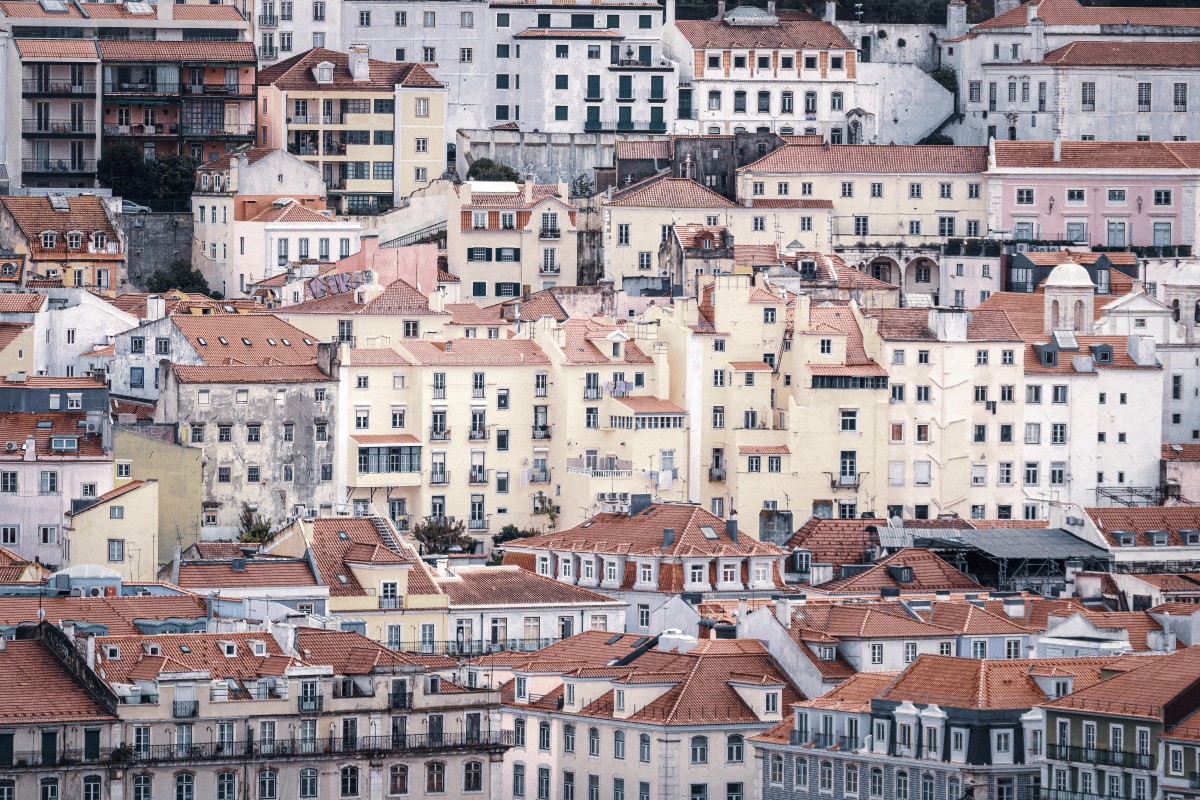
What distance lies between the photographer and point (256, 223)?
153 metres

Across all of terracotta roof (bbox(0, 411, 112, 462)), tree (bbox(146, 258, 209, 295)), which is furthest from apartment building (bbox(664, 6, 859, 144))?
terracotta roof (bbox(0, 411, 112, 462))

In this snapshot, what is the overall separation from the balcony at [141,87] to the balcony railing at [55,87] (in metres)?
0.87

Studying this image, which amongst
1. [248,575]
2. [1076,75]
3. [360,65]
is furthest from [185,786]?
[1076,75]

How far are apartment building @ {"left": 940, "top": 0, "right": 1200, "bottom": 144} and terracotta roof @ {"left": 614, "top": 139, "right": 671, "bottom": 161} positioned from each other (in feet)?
56.6

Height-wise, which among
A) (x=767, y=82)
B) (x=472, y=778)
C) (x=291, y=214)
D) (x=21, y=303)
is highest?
(x=767, y=82)

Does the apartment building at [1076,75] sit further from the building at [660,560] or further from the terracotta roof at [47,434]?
the terracotta roof at [47,434]

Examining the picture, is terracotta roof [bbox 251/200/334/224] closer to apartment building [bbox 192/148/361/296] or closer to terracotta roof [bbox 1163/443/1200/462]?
apartment building [bbox 192/148/361/296]

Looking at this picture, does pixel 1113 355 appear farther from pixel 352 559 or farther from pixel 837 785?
pixel 837 785

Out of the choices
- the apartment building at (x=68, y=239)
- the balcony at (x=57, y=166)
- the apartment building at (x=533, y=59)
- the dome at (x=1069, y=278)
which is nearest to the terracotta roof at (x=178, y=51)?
the balcony at (x=57, y=166)

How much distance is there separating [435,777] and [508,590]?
18.8m

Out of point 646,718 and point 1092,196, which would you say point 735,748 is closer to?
point 646,718

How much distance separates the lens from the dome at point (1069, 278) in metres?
145

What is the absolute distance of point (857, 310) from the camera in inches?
5428

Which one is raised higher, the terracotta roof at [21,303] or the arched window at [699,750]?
the terracotta roof at [21,303]
